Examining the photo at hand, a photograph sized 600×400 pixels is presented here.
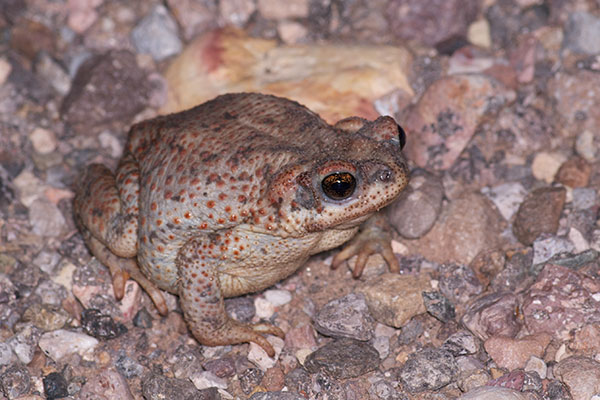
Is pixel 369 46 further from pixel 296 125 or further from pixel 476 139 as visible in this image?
pixel 296 125

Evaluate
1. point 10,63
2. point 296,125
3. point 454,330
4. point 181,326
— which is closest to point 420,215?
point 454,330

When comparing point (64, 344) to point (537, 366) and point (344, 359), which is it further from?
point (537, 366)

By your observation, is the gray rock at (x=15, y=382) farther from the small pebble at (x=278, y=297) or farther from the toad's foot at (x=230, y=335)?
the small pebble at (x=278, y=297)

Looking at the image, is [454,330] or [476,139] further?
[476,139]

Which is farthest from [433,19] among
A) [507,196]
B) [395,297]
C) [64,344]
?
[64,344]

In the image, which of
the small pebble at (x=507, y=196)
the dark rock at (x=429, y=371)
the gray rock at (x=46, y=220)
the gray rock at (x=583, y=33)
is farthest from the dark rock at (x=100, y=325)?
the gray rock at (x=583, y=33)

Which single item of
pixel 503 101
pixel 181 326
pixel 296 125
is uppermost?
pixel 296 125

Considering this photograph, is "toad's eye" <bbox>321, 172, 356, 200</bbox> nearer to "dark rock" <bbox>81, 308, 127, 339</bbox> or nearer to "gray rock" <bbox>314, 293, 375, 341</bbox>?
"gray rock" <bbox>314, 293, 375, 341</bbox>

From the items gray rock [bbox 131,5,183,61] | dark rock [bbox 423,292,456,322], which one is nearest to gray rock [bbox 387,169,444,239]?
dark rock [bbox 423,292,456,322]
